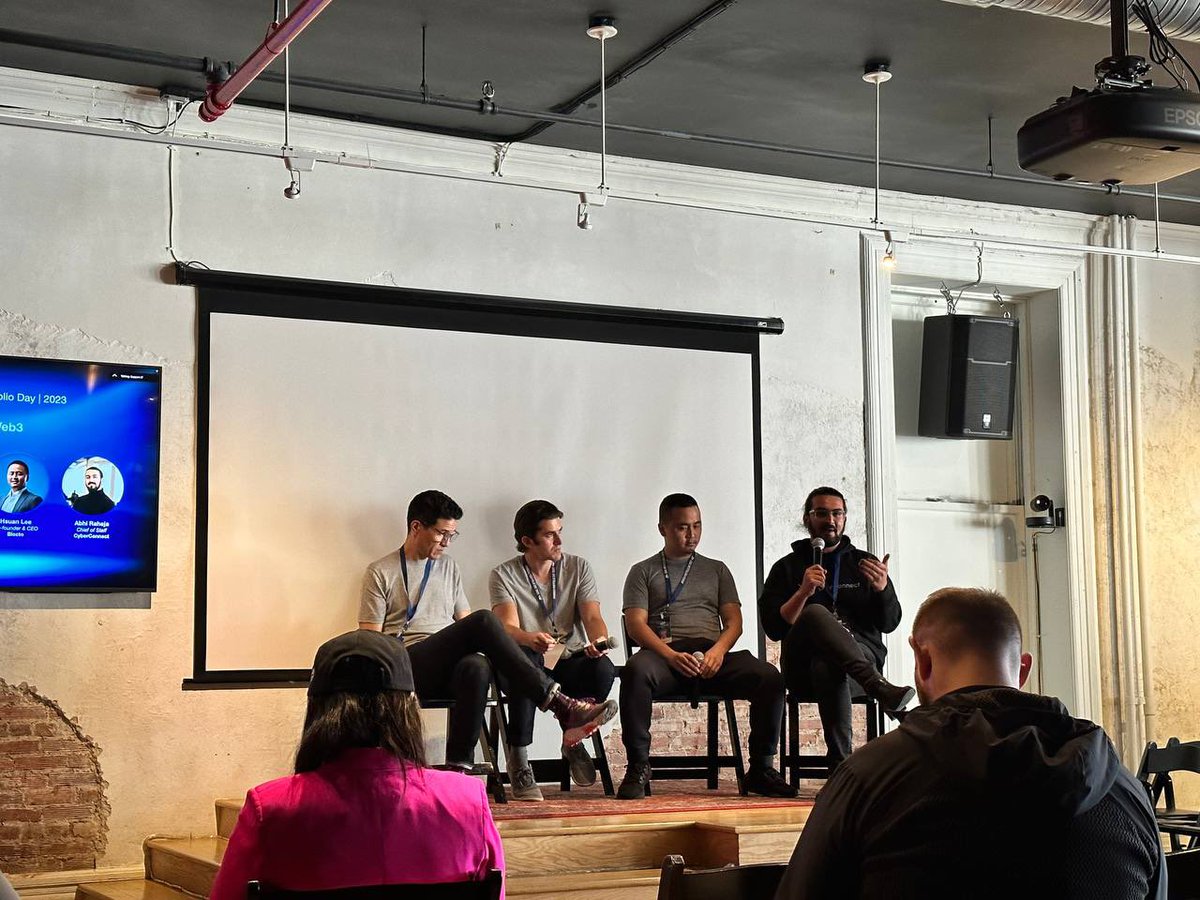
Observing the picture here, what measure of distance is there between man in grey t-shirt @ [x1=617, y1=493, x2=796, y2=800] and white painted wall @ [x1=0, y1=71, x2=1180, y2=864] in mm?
1080

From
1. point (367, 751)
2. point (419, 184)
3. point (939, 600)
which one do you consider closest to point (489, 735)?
point (419, 184)

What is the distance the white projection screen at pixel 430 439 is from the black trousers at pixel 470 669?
126 centimetres

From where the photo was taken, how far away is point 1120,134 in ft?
14.7

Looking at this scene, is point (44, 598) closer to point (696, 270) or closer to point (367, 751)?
point (696, 270)

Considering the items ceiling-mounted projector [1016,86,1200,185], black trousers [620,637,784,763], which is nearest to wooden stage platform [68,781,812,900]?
black trousers [620,637,784,763]

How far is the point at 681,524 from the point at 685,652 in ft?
1.83

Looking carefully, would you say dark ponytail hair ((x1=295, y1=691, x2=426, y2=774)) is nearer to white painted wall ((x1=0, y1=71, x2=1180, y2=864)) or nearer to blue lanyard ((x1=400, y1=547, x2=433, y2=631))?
white painted wall ((x1=0, y1=71, x2=1180, y2=864))

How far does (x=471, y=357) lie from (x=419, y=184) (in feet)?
2.89

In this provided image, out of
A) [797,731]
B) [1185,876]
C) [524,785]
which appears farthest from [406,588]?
[1185,876]

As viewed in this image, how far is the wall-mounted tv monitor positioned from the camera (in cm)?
635

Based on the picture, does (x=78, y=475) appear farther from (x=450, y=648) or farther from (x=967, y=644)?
(x=967, y=644)

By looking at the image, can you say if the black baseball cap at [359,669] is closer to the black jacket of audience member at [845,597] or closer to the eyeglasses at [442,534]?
the eyeglasses at [442,534]

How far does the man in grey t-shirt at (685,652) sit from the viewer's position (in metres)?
6.08

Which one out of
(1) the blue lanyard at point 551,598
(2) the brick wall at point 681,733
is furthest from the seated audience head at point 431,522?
(2) the brick wall at point 681,733
